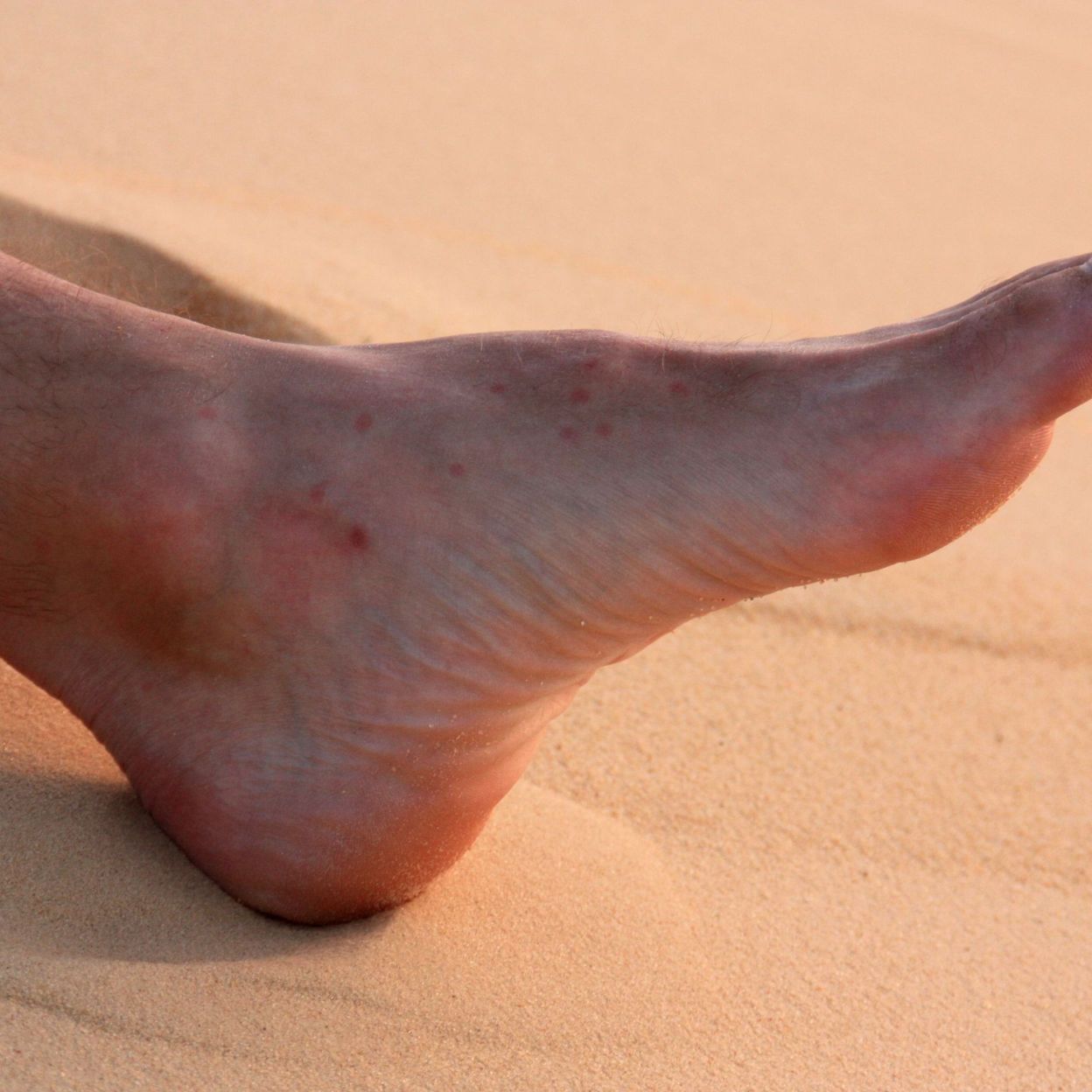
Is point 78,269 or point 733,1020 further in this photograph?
point 78,269

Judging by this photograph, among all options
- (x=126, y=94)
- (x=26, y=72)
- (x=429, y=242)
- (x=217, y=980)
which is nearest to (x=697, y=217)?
(x=429, y=242)

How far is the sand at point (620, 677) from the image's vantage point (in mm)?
949

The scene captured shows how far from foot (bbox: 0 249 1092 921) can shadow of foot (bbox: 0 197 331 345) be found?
2.97 ft

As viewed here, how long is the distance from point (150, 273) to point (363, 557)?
1164mm

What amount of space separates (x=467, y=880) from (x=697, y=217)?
191 cm

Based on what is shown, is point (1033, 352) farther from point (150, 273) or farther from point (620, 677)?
point (150, 273)

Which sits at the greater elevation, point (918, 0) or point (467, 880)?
point (918, 0)

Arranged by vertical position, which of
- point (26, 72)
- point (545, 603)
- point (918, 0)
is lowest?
point (26, 72)

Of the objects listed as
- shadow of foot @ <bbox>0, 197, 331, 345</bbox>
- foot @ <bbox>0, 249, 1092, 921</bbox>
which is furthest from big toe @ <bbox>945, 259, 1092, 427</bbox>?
shadow of foot @ <bbox>0, 197, 331, 345</bbox>

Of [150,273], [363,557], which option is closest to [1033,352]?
[363,557]

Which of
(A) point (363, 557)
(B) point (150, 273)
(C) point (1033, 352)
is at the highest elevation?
(C) point (1033, 352)

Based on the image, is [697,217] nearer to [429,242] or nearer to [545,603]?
[429,242]

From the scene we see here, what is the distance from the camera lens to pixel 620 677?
1.48 m

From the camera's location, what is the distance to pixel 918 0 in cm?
461
